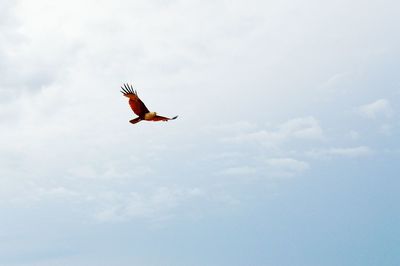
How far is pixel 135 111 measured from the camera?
101438mm

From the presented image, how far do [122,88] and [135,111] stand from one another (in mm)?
2562

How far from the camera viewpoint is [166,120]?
10206cm

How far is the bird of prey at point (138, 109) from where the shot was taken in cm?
10038

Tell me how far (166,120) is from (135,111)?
3.01 metres

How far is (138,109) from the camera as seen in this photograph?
3986 inches

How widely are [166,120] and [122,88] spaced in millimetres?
5163

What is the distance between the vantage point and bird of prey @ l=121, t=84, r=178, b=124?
329 ft

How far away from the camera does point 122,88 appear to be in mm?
100438
